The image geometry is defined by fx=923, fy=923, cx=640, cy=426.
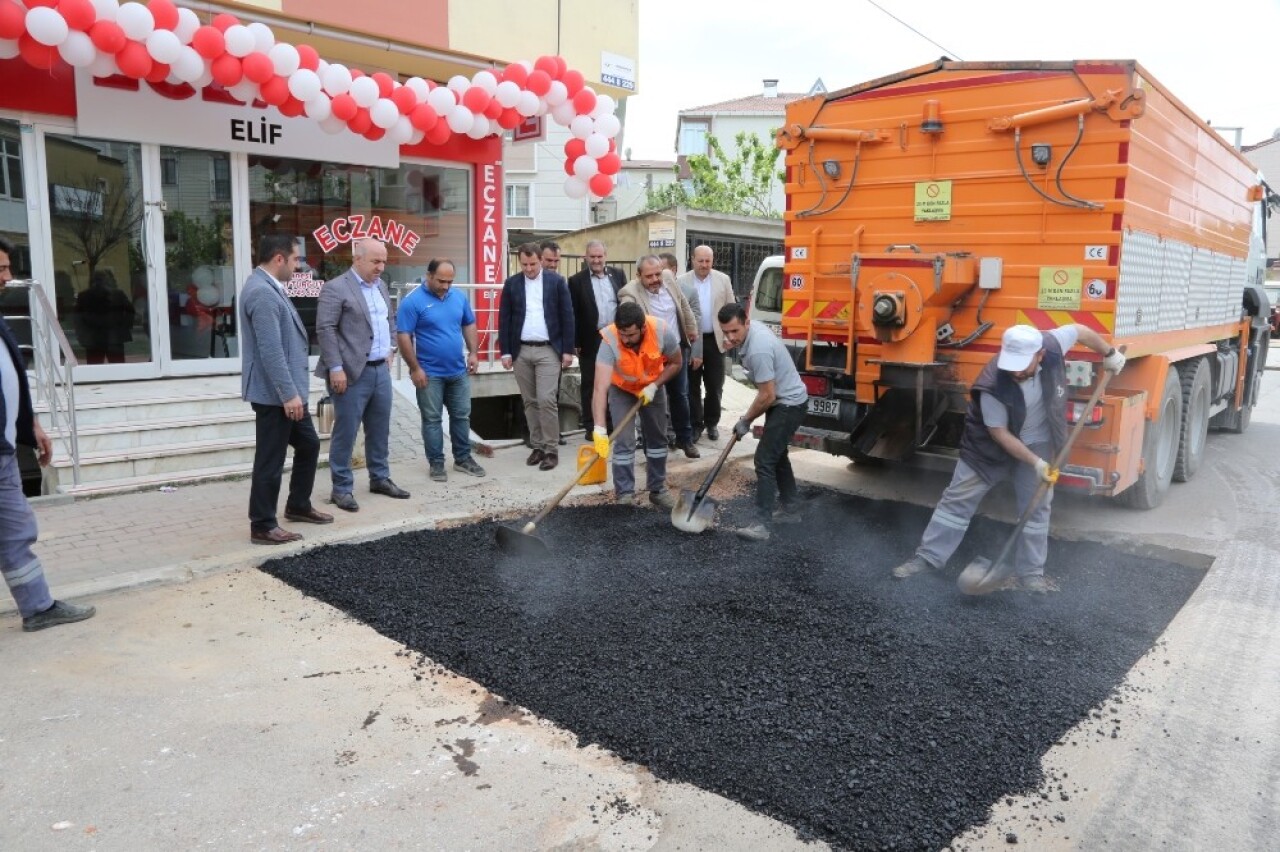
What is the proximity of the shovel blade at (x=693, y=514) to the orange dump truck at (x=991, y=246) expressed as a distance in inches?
50.4

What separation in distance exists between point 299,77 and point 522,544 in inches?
175

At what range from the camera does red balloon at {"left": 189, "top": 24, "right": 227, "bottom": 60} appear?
267 inches

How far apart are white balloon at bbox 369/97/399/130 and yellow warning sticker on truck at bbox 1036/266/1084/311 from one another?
5.41m

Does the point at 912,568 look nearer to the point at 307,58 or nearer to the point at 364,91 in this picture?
the point at 364,91

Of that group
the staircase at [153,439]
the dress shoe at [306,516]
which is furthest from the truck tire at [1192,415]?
the staircase at [153,439]

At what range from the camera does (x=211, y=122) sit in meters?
8.34

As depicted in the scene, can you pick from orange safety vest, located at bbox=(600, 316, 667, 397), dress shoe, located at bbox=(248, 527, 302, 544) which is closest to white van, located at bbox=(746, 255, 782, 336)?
orange safety vest, located at bbox=(600, 316, 667, 397)

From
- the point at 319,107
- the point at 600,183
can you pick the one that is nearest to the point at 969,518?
the point at 600,183

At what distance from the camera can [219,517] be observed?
19.4 ft

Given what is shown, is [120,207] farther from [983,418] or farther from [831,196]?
[983,418]

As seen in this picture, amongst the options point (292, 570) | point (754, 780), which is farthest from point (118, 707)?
point (754, 780)

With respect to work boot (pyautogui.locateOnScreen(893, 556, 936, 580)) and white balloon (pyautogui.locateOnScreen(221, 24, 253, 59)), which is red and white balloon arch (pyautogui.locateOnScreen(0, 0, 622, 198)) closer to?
white balloon (pyautogui.locateOnScreen(221, 24, 253, 59))

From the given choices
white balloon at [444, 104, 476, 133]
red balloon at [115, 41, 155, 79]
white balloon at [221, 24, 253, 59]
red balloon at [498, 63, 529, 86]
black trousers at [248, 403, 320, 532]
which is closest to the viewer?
black trousers at [248, 403, 320, 532]

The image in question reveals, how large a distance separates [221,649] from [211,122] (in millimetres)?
6029
